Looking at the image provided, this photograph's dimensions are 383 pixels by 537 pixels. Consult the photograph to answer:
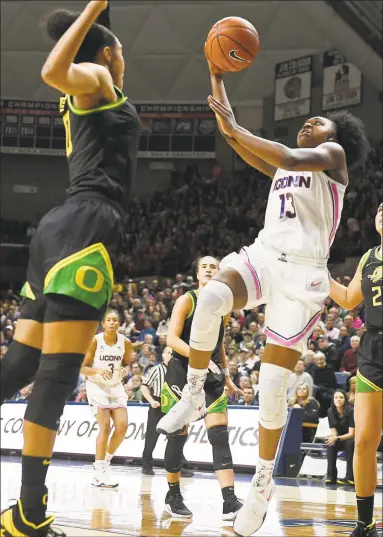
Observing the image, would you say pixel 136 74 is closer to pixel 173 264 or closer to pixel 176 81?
pixel 176 81

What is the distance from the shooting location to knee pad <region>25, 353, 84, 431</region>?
391cm

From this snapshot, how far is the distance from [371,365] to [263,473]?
4.07ft

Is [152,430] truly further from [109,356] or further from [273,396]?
[273,396]

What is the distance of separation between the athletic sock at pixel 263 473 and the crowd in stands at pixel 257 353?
20.7ft

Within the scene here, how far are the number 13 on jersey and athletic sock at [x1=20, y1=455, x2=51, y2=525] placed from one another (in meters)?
2.03

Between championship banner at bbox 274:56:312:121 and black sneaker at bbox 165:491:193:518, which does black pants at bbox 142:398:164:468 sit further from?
championship banner at bbox 274:56:312:121

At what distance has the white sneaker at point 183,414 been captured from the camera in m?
5.14

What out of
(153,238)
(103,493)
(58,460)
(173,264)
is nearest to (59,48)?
(103,493)

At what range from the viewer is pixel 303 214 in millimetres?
5027

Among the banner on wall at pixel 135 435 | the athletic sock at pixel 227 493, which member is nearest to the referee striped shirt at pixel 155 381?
the banner on wall at pixel 135 435

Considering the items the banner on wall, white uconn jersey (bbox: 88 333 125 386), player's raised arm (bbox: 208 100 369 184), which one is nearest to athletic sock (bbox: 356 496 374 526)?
player's raised arm (bbox: 208 100 369 184)

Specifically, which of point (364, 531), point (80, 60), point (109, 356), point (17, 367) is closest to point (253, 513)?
point (364, 531)

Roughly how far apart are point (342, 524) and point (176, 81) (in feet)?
86.7

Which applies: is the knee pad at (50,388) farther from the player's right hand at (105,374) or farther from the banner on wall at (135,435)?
the banner on wall at (135,435)
